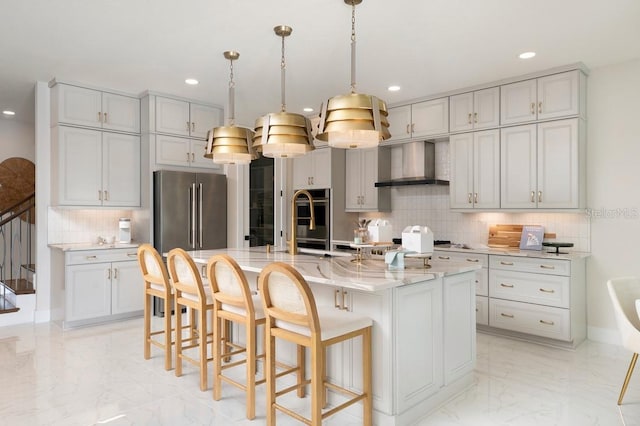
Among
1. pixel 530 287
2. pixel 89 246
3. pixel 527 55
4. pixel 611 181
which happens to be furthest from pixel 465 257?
pixel 89 246

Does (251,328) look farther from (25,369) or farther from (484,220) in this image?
(484,220)

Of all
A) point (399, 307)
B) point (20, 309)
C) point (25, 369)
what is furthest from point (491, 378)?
point (20, 309)

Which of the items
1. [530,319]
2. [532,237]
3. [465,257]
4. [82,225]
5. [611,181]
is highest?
[611,181]

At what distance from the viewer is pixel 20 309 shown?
15.8 feet

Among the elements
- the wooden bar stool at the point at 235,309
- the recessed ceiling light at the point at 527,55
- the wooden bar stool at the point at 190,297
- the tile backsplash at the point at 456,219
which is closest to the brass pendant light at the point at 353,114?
the wooden bar stool at the point at 235,309

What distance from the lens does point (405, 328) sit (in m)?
2.46

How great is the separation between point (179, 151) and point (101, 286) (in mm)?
1846

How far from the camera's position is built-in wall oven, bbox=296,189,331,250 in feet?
19.5

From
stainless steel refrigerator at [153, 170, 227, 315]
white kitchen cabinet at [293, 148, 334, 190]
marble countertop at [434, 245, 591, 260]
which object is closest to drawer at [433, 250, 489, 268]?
marble countertop at [434, 245, 591, 260]

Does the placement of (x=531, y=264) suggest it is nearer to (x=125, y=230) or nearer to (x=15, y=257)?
(x=125, y=230)

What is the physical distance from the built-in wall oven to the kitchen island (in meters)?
2.87

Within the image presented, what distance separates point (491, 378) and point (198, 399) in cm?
213

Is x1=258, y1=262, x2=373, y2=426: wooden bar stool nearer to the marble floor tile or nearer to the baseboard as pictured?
the marble floor tile

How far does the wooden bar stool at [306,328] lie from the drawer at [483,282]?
2.40 metres
